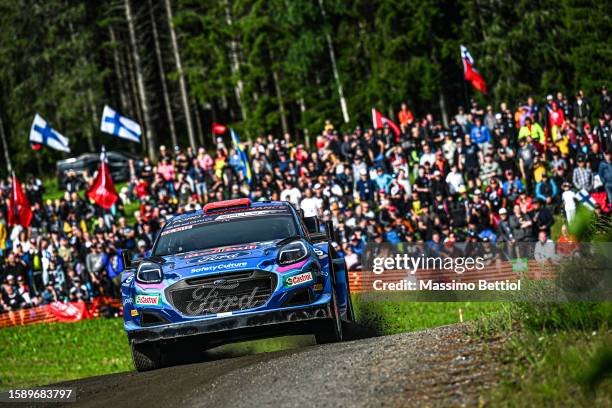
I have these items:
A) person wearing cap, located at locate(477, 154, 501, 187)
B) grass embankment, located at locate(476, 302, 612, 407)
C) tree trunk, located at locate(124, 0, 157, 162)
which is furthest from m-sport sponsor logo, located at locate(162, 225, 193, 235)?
tree trunk, located at locate(124, 0, 157, 162)

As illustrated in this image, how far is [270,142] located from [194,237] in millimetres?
19138

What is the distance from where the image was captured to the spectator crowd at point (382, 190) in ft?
74.8

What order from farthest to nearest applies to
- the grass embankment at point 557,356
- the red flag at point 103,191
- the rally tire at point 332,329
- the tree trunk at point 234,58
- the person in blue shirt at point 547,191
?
1. the tree trunk at point 234,58
2. the red flag at point 103,191
3. the person in blue shirt at point 547,191
4. the rally tire at point 332,329
5. the grass embankment at point 557,356

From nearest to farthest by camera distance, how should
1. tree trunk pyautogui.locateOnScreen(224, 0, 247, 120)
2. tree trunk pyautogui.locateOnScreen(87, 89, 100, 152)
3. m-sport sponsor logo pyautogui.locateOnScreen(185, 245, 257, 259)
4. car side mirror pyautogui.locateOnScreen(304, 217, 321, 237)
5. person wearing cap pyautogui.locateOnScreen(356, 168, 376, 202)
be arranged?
m-sport sponsor logo pyautogui.locateOnScreen(185, 245, 257, 259)
car side mirror pyautogui.locateOnScreen(304, 217, 321, 237)
person wearing cap pyautogui.locateOnScreen(356, 168, 376, 202)
tree trunk pyautogui.locateOnScreen(224, 0, 247, 120)
tree trunk pyautogui.locateOnScreen(87, 89, 100, 152)

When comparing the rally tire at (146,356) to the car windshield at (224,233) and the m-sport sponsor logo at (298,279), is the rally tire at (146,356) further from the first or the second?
the m-sport sponsor logo at (298,279)

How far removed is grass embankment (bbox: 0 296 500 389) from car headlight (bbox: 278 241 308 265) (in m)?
3.47

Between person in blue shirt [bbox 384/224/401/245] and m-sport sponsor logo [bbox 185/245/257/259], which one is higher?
m-sport sponsor logo [bbox 185/245/257/259]

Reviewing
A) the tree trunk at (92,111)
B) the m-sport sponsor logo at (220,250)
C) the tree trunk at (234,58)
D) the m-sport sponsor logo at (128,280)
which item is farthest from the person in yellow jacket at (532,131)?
the tree trunk at (92,111)

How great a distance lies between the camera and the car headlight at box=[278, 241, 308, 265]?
→ 37.0 feet

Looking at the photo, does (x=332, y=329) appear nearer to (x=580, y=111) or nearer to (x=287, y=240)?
(x=287, y=240)

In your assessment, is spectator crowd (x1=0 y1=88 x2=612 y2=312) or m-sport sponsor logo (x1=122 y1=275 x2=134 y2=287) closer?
m-sport sponsor logo (x1=122 y1=275 x2=134 y2=287)

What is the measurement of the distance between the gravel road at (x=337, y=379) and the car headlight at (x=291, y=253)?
0.95 metres

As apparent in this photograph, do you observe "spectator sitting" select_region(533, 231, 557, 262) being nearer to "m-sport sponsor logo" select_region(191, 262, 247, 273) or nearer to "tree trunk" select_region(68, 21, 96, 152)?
A: "m-sport sponsor logo" select_region(191, 262, 247, 273)

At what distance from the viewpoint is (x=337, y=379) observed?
8266 millimetres
